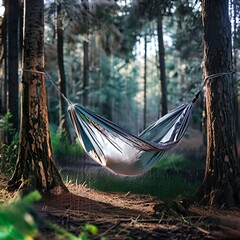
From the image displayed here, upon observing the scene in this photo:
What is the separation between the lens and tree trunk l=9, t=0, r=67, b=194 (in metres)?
5.07

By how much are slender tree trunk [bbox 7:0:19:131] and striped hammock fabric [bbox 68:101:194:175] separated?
386 cm

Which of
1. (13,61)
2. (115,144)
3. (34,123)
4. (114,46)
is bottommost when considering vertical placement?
(115,144)

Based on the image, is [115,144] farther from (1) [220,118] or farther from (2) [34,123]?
(1) [220,118]

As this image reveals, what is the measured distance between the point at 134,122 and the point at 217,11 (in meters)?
26.6

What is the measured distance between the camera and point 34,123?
16.8 ft

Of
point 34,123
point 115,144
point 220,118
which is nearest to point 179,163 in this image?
point 220,118


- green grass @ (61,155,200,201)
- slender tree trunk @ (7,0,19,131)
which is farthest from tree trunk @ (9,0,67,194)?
slender tree trunk @ (7,0,19,131)

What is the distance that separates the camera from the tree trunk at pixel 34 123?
5070 millimetres

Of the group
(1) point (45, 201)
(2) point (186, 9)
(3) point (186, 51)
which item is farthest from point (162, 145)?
(3) point (186, 51)

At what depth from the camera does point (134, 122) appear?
104 ft

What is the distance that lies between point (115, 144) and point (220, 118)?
1.29 metres

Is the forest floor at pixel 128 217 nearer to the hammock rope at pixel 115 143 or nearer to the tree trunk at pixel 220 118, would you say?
the tree trunk at pixel 220 118

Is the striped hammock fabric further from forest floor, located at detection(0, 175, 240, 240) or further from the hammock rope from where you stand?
forest floor, located at detection(0, 175, 240, 240)

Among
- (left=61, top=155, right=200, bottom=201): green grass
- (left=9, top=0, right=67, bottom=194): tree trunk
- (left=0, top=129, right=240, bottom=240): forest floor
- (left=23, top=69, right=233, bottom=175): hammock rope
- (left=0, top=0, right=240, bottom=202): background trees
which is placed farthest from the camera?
(left=0, top=0, right=240, bottom=202): background trees
